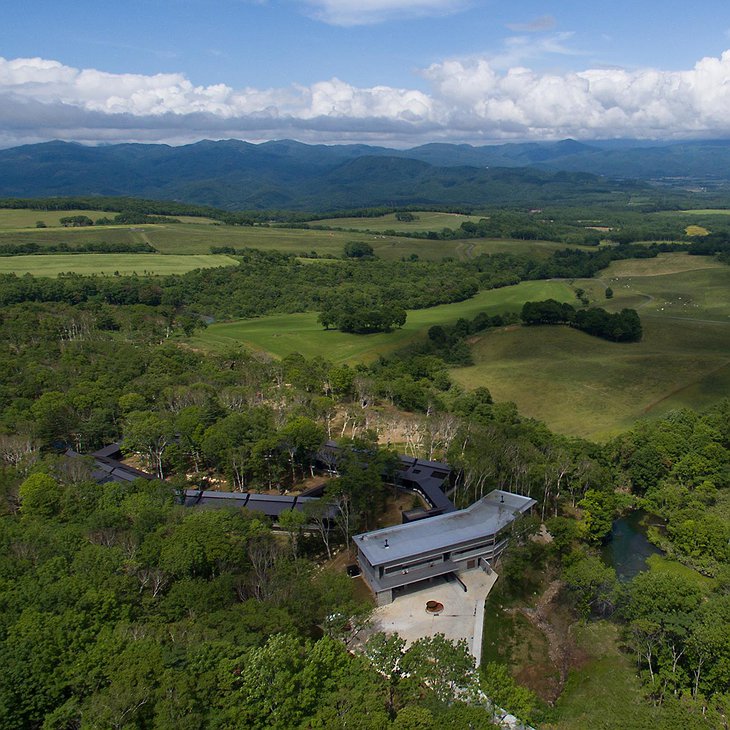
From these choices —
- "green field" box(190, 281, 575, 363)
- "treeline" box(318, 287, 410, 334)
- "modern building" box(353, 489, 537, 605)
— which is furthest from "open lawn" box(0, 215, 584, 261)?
"modern building" box(353, 489, 537, 605)

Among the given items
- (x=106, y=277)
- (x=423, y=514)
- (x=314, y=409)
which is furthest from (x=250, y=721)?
(x=106, y=277)

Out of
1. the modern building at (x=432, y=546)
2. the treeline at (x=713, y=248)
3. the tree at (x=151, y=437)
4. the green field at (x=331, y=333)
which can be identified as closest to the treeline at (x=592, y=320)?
the green field at (x=331, y=333)

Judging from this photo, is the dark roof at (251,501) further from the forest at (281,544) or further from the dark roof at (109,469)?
the dark roof at (109,469)

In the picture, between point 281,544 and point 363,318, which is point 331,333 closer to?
point 363,318

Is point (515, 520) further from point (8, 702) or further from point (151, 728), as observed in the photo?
point (8, 702)

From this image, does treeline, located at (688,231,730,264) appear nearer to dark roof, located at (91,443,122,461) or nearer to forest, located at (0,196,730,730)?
forest, located at (0,196,730,730)
